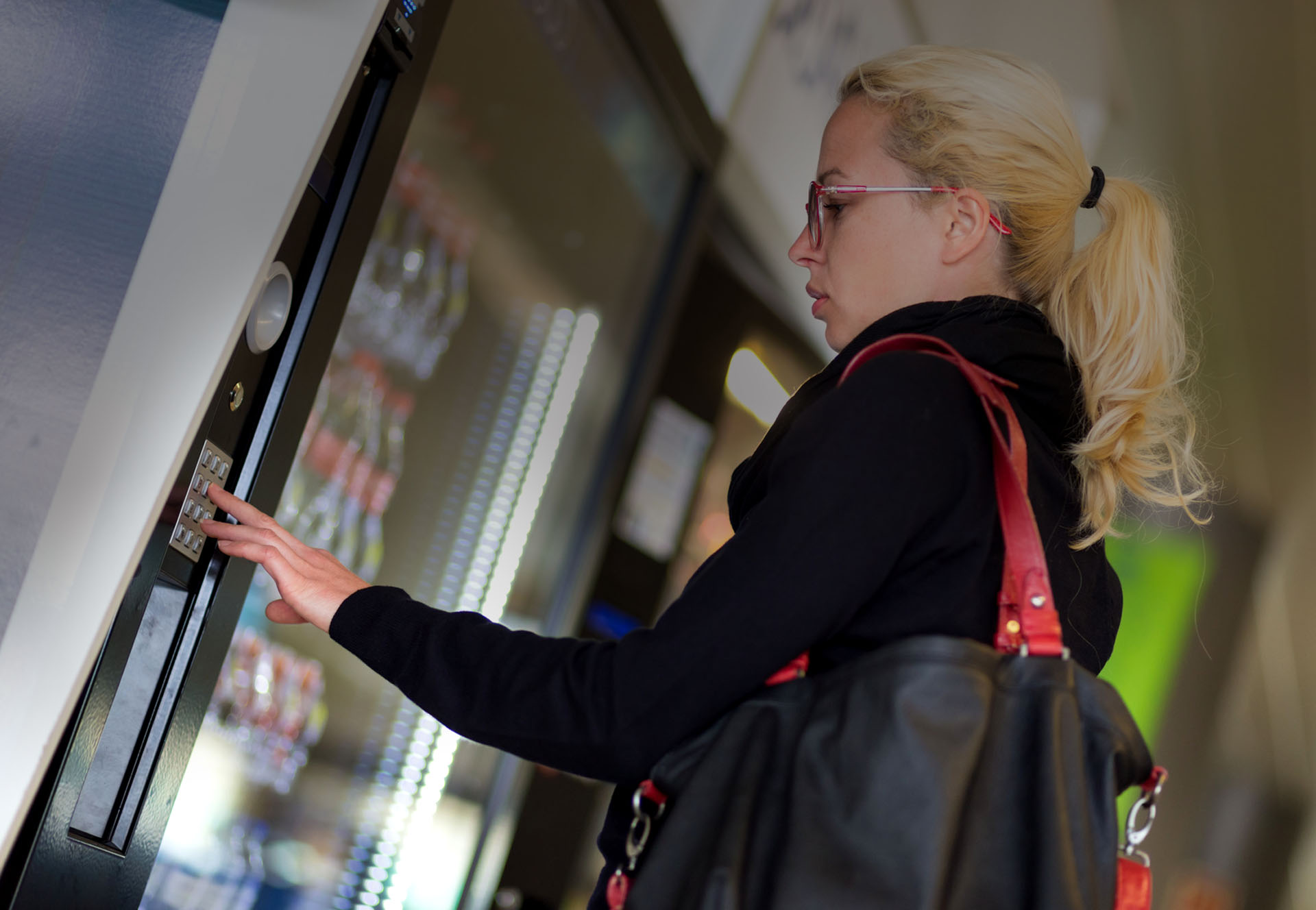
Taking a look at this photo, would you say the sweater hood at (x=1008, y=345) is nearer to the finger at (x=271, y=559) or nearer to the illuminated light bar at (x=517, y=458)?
the finger at (x=271, y=559)

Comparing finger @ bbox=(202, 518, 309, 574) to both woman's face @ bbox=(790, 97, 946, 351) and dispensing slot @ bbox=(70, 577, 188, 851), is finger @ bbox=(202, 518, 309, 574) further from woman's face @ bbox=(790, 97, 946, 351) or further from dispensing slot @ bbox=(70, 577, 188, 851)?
woman's face @ bbox=(790, 97, 946, 351)

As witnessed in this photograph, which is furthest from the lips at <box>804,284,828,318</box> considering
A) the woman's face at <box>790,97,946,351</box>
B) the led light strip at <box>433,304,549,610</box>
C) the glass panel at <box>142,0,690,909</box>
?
the led light strip at <box>433,304,549,610</box>

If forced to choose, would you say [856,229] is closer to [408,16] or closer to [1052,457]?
[1052,457]

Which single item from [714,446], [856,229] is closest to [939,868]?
[856,229]

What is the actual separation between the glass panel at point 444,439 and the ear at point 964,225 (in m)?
0.93

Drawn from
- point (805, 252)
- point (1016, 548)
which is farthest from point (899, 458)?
point (805, 252)

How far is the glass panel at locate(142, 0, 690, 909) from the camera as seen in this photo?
176 cm

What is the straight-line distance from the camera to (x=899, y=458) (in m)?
0.85

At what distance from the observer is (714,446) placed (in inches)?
120

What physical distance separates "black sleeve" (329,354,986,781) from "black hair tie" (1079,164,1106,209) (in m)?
0.40

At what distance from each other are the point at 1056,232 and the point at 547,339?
127cm

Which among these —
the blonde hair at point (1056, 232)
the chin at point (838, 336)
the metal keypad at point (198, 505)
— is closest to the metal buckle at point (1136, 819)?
the blonde hair at point (1056, 232)

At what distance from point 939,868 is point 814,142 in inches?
103

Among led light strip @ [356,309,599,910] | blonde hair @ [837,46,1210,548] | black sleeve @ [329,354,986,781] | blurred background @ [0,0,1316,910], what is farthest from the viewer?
led light strip @ [356,309,599,910]
